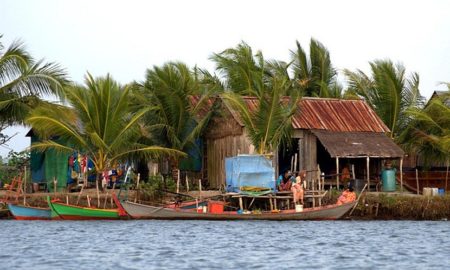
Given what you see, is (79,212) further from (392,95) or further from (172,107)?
(392,95)

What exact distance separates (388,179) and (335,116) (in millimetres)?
3486

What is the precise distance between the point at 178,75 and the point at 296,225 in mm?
8566

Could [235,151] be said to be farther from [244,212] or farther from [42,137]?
[42,137]

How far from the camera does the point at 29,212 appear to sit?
109 ft

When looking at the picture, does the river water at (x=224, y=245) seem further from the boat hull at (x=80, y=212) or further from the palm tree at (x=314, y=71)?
the palm tree at (x=314, y=71)

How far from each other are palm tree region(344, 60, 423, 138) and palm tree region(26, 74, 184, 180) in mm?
10469

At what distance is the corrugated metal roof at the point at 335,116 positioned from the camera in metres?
36.3

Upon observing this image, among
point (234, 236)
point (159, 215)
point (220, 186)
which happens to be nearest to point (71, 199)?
point (159, 215)

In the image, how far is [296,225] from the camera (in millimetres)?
31234

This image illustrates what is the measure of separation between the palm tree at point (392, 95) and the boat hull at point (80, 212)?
13056 mm

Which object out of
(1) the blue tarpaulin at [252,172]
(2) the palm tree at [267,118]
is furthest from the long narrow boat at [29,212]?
(2) the palm tree at [267,118]

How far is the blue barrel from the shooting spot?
1400 inches

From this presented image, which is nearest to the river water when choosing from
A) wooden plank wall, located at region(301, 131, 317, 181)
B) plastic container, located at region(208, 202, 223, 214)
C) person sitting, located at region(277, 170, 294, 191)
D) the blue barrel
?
plastic container, located at region(208, 202, 223, 214)

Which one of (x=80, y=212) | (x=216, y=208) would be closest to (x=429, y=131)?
(x=216, y=208)
